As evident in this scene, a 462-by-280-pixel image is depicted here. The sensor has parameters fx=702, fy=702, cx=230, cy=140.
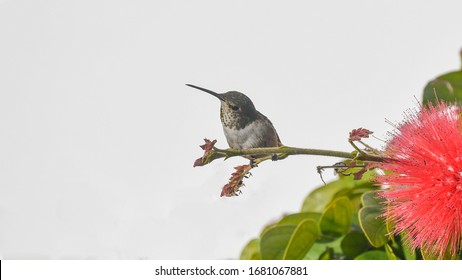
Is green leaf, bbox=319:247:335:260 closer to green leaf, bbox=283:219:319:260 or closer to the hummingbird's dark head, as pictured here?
green leaf, bbox=283:219:319:260

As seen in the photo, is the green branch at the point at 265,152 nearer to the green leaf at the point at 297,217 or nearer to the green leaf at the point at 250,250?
the green leaf at the point at 297,217

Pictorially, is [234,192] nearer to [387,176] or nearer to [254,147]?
[254,147]

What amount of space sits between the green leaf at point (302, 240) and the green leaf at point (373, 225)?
174mm

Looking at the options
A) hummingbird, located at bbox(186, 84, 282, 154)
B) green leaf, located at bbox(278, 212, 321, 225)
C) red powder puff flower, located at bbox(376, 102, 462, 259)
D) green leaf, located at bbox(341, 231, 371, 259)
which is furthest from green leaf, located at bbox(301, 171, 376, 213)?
hummingbird, located at bbox(186, 84, 282, 154)

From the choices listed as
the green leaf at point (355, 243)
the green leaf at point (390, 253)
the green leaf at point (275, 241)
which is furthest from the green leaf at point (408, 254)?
the green leaf at point (275, 241)

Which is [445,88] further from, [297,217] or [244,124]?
[244,124]

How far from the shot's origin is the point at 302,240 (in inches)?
64.2

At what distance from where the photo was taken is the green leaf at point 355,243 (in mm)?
1659

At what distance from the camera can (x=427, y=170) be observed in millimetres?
1261

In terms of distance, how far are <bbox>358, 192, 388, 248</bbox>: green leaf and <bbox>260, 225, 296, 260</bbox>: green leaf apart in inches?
9.9

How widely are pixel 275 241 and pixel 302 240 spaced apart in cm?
8
